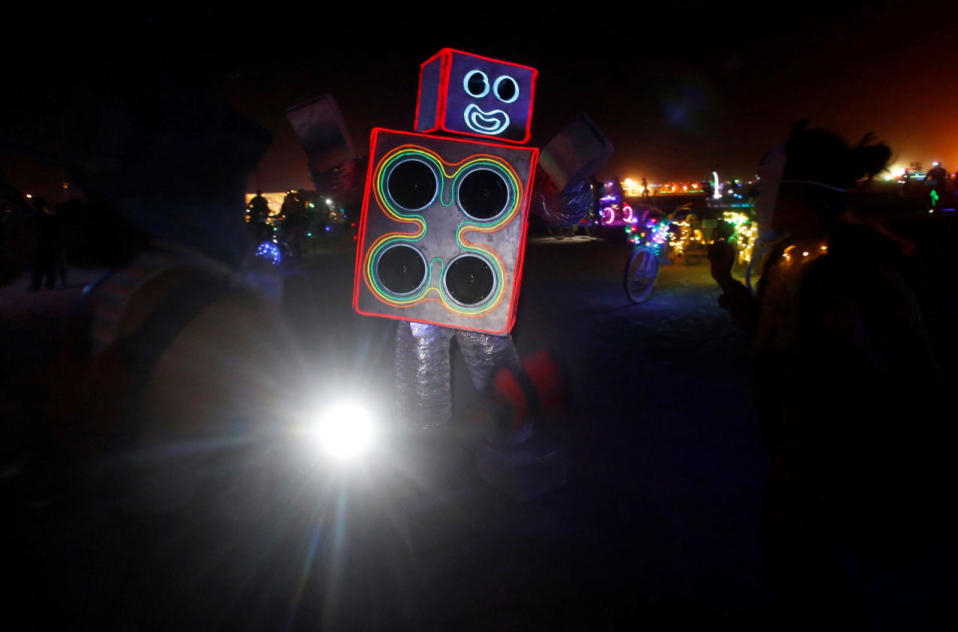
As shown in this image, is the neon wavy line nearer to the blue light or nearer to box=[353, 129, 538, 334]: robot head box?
box=[353, 129, 538, 334]: robot head box

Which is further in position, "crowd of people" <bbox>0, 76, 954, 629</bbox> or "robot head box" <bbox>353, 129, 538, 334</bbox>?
"robot head box" <bbox>353, 129, 538, 334</bbox>

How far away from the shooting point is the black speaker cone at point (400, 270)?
2297 millimetres

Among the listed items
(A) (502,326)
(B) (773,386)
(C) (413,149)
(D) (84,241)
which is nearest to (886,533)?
(B) (773,386)

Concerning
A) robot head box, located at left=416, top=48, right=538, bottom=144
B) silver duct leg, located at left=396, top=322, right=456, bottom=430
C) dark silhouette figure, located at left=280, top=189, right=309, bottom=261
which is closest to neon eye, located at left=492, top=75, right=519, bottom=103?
robot head box, located at left=416, top=48, right=538, bottom=144

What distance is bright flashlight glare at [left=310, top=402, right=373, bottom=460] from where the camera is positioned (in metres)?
3.01

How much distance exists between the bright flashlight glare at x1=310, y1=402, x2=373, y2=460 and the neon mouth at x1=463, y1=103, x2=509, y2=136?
187cm

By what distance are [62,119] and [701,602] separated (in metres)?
3.14

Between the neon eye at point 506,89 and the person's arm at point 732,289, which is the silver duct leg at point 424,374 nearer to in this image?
the neon eye at point 506,89

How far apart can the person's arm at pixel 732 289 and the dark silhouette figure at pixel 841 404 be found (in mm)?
241

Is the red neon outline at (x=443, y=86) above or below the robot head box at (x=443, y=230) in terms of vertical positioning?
above

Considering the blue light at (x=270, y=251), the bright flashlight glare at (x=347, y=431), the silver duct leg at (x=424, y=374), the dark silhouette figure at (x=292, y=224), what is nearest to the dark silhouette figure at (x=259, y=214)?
the blue light at (x=270, y=251)

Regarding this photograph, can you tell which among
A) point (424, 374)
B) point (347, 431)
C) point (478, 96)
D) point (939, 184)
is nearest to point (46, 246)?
point (347, 431)

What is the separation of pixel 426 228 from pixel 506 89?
2.64 feet

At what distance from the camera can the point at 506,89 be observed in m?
2.33
